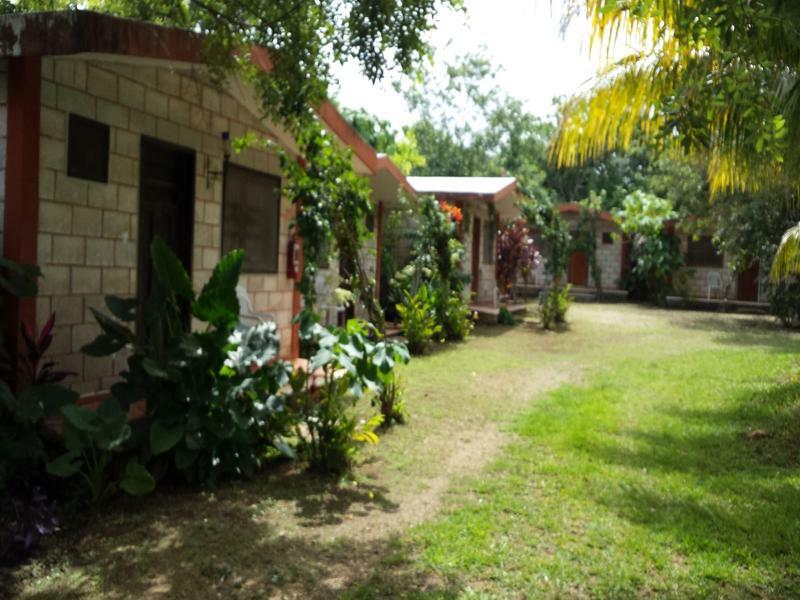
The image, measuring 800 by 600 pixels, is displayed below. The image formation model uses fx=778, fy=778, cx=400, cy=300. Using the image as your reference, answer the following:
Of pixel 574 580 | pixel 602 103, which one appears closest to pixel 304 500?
pixel 574 580

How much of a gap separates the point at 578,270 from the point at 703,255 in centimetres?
486

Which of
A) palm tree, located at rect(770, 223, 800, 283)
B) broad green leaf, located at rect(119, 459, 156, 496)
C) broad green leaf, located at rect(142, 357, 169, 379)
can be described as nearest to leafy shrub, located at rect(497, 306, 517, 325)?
palm tree, located at rect(770, 223, 800, 283)

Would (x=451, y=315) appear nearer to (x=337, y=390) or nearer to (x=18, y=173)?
(x=337, y=390)

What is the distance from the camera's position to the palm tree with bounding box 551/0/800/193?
156 inches

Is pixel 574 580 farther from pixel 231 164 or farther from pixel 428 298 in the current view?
pixel 428 298

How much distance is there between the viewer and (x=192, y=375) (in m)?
5.09

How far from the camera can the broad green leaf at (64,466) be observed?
14.6 ft

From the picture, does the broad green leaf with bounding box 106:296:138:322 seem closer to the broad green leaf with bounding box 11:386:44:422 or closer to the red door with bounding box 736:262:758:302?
the broad green leaf with bounding box 11:386:44:422

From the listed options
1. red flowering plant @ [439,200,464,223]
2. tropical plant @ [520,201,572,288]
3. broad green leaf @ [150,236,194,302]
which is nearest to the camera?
broad green leaf @ [150,236,194,302]

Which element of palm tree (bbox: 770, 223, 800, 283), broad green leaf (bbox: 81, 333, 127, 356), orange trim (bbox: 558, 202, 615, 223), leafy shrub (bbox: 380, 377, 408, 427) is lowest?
leafy shrub (bbox: 380, 377, 408, 427)

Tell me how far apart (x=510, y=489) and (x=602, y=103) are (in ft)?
14.5

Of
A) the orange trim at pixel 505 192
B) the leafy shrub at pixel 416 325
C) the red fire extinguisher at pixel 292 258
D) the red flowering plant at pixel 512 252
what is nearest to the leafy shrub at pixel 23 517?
the red fire extinguisher at pixel 292 258

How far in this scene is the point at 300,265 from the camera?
9.03 meters

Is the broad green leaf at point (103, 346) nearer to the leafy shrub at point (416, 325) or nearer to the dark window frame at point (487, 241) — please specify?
the leafy shrub at point (416, 325)
